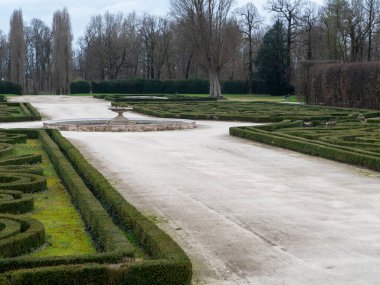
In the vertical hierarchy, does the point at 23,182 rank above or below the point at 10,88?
below

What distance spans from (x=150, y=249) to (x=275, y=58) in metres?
Result: 55.0

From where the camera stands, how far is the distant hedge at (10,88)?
59022 millimetres

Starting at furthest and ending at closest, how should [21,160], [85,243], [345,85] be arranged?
[345,85], [21,160], [85,243]

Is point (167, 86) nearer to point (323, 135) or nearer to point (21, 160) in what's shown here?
point (323, 135)

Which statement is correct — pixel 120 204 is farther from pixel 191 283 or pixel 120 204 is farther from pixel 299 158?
pixel 299 158

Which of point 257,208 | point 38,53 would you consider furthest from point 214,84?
point 257,208

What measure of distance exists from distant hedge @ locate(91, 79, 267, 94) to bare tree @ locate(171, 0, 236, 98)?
13.7m

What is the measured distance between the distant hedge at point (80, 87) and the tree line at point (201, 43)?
690 mm

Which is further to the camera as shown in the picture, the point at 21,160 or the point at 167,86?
the point at 167,86

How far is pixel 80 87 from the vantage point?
63.5 metres

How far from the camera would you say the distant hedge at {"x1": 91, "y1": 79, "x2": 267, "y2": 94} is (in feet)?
208

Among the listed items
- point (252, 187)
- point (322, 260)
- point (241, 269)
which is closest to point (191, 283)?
point (241, 269)

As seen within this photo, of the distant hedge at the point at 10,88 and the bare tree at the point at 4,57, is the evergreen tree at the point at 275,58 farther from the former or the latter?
the bare tree at the point at 4,57

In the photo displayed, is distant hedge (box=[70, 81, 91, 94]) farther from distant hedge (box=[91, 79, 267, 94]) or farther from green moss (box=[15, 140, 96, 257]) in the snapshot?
green moss (box=[15, 140, 96, 257])
